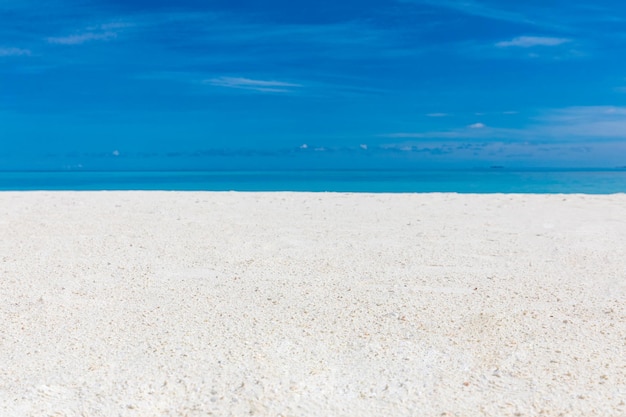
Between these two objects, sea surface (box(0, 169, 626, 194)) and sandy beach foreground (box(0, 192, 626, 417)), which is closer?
sandy beach foreground (box(0, 192, 626, 417))

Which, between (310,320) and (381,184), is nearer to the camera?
(310,320)

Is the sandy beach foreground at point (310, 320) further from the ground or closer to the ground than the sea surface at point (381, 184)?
further from the ground

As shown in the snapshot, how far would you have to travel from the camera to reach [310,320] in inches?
153

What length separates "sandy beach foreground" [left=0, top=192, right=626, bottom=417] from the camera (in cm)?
280

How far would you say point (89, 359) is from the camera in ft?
10.7

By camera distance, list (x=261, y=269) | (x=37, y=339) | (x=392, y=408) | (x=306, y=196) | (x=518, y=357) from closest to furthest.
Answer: (x=392, y=408) < (x=518, y=357) < (x=37, y=339) < (x=261, y=269) < (x=306, y=196)

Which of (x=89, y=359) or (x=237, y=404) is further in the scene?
(x=89, y=359)

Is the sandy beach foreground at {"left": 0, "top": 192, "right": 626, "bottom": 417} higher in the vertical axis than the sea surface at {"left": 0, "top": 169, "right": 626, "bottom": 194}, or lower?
higher

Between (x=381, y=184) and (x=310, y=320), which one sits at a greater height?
(x=310, y=320)

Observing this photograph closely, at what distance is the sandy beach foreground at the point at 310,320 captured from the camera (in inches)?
110

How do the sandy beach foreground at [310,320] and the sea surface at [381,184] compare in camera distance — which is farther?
the sea surface at [381,184]

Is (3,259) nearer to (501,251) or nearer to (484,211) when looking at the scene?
(501,251)

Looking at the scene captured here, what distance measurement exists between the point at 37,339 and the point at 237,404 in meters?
1.56

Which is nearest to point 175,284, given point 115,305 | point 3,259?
point 115,305
